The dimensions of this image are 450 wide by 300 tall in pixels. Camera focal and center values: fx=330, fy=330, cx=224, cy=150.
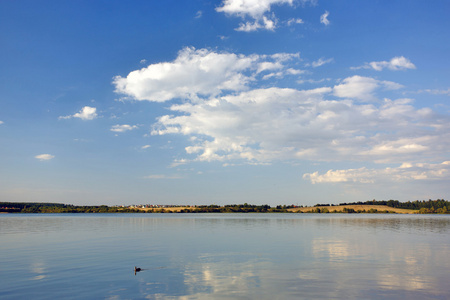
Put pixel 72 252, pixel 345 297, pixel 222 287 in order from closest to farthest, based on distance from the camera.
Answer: pixel 345 297 → pixel 222 287 → pixel 72 252

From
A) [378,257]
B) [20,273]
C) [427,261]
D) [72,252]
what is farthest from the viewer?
[72,252]

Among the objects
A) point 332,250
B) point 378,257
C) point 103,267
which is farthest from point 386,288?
point 103,267

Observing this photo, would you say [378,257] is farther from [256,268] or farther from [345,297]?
[345,297]

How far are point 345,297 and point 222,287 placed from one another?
8.57m

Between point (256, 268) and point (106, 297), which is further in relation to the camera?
point (256, 268)

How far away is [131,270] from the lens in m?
31.2

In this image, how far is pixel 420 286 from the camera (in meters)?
25.1

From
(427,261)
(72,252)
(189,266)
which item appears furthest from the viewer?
(72,252)

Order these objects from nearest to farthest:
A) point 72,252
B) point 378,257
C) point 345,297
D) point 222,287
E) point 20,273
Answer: point 345,297 < point 222,287 < point 20,273 < point 378,257 < point 72,252

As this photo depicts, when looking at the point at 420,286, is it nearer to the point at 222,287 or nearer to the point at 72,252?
the point at 222,287

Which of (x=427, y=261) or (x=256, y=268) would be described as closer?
(x=256, y=268)

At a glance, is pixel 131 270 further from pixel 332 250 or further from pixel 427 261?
pixel 427 261

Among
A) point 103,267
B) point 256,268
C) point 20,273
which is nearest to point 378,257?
point 256,268

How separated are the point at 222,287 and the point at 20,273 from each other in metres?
19.5
